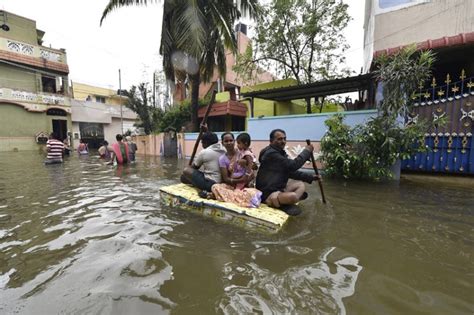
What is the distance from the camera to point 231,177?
4.27m

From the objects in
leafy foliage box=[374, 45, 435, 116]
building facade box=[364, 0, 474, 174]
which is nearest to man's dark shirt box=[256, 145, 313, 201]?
leafy foliage box=[374, 45, 435, 116]

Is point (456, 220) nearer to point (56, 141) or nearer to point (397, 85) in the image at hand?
point (397, 85)

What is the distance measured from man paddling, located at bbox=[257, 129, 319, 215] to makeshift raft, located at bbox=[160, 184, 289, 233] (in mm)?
203

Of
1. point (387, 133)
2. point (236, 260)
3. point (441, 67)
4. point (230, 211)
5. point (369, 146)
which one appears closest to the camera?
point (236, 260)

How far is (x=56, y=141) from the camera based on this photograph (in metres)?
10.5

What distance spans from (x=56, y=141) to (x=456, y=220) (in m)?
13.0

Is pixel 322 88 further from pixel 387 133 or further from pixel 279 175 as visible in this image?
pixel 279 175

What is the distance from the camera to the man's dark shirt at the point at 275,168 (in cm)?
380

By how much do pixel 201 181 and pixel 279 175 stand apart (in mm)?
1495

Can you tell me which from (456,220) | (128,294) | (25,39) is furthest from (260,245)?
(25,39)

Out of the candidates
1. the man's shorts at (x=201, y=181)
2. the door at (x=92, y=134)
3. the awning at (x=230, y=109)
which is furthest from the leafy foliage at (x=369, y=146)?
the door at (x=92, y=134)

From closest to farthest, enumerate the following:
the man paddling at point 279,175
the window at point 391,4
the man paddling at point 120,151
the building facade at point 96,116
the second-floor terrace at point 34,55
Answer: the man paddling at point 279,175
the window at point 391,4
the man paddling at point 120,151
the second-floor terrace at point 34,55
the building facade at point 96,116

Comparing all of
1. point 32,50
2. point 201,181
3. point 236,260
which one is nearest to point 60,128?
point 32,50

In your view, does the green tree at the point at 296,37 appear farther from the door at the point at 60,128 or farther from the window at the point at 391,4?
the door at the point at 60,128
